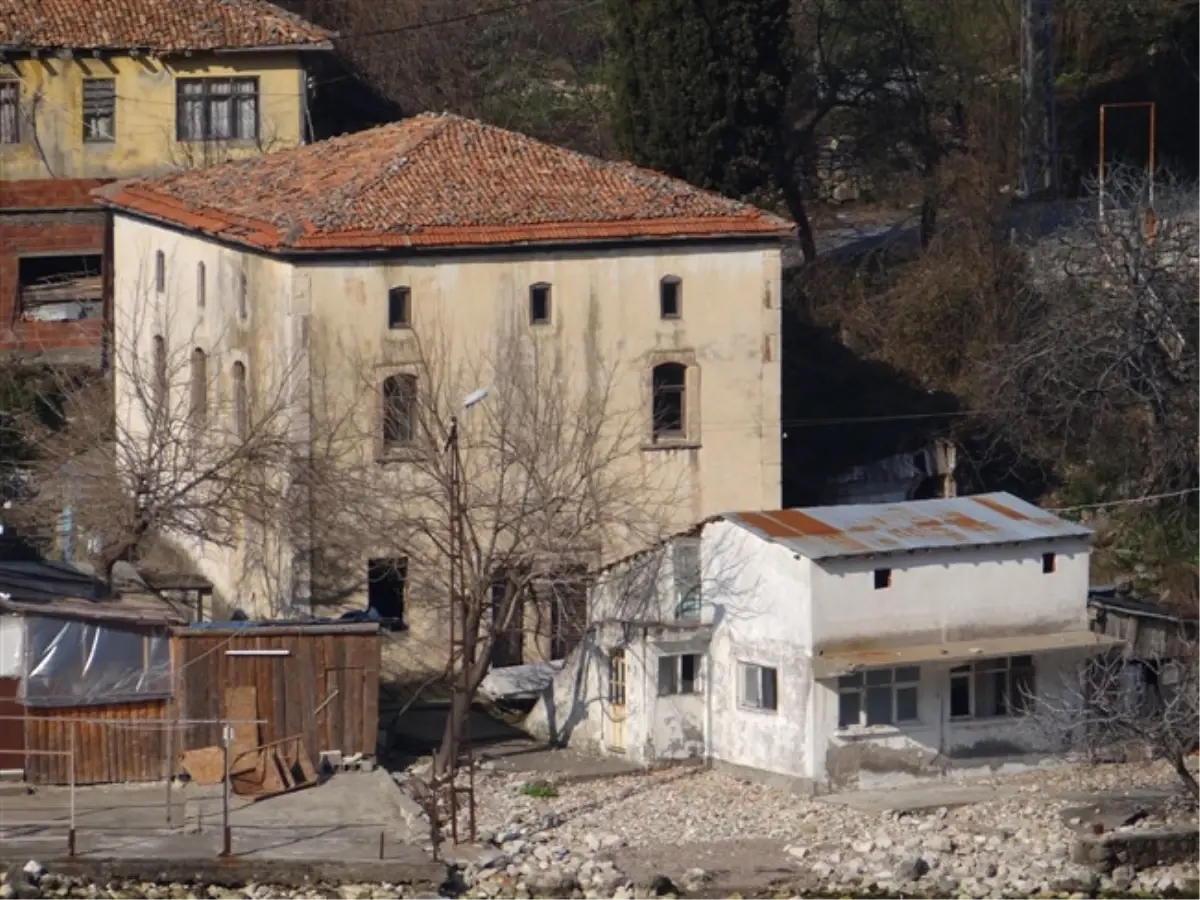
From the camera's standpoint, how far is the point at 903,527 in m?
34.7

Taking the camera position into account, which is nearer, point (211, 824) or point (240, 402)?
point (211, 824)

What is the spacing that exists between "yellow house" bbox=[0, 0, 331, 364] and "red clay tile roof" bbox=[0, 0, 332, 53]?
2 centimetres

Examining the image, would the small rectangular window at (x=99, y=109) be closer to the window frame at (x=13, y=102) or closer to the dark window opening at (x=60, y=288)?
the window frame at (x=13, y=102)

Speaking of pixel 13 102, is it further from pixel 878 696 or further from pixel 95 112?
pixel 878 696

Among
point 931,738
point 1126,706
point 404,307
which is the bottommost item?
point 931,738

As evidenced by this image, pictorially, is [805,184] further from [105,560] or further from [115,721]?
[115,721]

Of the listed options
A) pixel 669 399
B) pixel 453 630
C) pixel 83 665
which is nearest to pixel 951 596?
pixel 453 630

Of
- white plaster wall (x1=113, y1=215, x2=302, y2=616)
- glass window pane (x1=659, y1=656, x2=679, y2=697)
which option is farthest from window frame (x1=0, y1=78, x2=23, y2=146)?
glass window pane (x1=659, y1=656, x2=679, y2=697)

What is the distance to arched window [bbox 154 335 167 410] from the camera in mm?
39469

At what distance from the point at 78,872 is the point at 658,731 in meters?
7.29

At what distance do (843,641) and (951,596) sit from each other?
139cm

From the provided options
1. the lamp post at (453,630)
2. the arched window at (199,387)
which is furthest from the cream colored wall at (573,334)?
the lamp post at (453,630)

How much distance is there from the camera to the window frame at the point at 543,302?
39.0 m

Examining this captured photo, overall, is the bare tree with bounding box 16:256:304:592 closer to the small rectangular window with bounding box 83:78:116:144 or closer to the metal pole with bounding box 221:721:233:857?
the small rectangular window with bounding box 83:78:116:144
